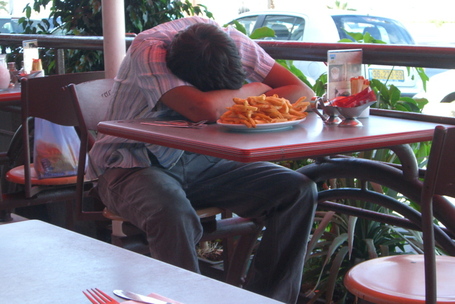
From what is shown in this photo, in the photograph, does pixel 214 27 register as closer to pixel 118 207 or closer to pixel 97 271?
pixel 118 207

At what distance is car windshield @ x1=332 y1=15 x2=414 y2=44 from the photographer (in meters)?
6.77

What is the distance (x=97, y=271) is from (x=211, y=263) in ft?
7.57

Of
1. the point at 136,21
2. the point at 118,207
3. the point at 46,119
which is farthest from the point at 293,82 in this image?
the point at 136,21

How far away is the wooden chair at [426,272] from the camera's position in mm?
1420

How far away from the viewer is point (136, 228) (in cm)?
224

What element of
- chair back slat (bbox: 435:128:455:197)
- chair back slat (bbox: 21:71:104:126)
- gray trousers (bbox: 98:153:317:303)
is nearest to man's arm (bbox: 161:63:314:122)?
gray trousers (bbox: 98:153:317:303)

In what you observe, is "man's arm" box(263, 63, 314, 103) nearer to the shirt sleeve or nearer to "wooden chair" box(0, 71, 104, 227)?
the shirt sleeve

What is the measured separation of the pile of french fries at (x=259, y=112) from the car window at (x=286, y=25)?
4958 millimetres

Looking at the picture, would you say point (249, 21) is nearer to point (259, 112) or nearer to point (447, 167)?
point (259, 112)

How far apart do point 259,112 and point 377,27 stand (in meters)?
5.37

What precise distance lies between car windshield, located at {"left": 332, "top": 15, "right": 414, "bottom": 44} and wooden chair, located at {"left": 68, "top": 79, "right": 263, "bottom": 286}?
467 cm

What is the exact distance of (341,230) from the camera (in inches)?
117

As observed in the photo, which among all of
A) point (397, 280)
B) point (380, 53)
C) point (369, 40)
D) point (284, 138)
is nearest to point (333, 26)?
point (369, 40)

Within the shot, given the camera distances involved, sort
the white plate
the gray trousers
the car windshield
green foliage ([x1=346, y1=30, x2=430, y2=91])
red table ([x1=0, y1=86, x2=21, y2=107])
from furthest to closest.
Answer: the car windshield
green foliage ([x1=346, y1=30, x2=430, y2=91])
red table ([x1=0, y1=86, x2=21, y2=107])
the gray trousers
the white plate
